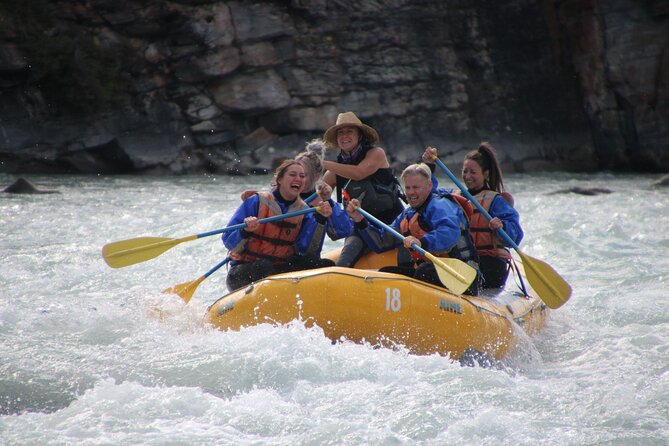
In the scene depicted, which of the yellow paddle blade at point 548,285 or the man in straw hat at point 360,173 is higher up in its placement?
the man in straw hat at point 360,173

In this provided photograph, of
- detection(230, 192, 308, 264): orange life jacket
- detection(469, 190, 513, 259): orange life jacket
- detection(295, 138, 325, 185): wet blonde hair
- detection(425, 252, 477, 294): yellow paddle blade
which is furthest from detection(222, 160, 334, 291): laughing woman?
detection(469, 190, 513, 259): orange life jacket

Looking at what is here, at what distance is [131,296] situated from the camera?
6.44 m

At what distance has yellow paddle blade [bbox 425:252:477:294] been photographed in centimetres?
421

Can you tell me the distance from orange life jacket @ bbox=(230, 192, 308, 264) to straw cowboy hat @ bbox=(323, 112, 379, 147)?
2.11ft

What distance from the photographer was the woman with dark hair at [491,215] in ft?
16.8

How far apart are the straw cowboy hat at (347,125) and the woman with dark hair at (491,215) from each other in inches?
25.4

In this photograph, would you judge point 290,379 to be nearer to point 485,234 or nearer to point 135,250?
point 135,250

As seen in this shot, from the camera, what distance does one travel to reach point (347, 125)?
5.27m

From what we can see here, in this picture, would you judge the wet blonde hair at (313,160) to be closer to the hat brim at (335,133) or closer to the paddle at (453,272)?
the hat brim at (335,133)

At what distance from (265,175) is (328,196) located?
39.3ft

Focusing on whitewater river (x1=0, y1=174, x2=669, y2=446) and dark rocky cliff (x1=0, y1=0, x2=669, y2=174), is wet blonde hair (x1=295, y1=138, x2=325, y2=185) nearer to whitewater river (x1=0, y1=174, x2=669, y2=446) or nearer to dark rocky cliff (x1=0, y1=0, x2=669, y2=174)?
whitewater river (x1=0, y1=174, x2=669, y2=446)

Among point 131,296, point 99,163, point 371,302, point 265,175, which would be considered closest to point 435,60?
point 265,175

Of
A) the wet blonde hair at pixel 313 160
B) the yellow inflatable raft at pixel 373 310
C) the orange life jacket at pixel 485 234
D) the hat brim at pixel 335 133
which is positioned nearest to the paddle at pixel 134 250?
the wet blonde hair at pixel 313 160

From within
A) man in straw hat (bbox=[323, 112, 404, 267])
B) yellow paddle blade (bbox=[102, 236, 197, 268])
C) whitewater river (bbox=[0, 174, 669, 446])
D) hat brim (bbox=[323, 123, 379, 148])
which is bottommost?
whitewater river (bbox=[0, 174, 669, 446])
